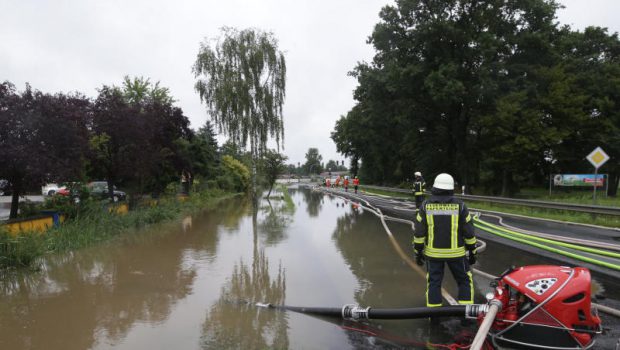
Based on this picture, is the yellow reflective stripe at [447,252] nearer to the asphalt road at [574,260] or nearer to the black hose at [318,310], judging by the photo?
the black hose at [318,310]

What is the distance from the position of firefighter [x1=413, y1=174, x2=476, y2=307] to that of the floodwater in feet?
1.38

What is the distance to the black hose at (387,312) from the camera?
4059mm

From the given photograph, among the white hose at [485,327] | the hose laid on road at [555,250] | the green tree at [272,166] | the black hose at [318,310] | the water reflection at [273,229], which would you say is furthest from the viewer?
the green tree at [272,166]

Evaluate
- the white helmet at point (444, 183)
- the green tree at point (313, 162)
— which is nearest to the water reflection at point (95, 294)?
the white helmet at point (444, 183)

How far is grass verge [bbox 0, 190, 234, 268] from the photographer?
293 inches

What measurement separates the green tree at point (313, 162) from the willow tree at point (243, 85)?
123855 millimetres

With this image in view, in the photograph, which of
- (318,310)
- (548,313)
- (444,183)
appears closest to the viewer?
(548,313)

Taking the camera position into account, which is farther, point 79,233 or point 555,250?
point 79,233

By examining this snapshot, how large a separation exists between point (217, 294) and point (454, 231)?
3586mm

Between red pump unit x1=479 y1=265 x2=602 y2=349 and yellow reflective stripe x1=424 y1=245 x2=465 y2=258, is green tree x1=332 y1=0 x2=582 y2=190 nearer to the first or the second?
yellow reflective stripe x1=424 y1=245 x2=465 y2=258

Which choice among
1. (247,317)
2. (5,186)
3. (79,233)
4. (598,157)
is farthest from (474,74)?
(5,186)

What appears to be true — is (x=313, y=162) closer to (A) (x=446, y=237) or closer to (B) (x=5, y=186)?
(B) (x=5, y=186)

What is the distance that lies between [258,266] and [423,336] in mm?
4201

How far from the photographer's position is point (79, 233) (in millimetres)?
10094
